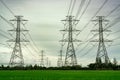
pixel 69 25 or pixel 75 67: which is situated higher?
pixel 69 25

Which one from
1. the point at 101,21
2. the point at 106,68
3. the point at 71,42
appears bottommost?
the point at 106,68

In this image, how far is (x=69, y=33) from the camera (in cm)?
6750

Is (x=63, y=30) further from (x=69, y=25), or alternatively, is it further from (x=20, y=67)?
(x=20, y=67)

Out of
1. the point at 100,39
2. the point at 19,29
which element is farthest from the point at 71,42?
the point at 19,29

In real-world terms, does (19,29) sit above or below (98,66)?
above

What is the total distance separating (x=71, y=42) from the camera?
6669 centimetres

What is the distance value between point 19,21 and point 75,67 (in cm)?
2405

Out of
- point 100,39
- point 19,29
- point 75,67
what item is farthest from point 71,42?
point 75,67

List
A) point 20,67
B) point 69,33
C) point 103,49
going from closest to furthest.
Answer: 1. point 103,49
2. point 69,33
3. point 20,67

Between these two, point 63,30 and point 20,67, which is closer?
point 63,30

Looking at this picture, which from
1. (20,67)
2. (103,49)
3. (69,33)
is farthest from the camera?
(20,67)

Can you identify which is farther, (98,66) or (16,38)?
(98,66)

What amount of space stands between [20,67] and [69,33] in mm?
Result: 21629

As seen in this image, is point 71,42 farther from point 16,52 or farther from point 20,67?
point 20,67
